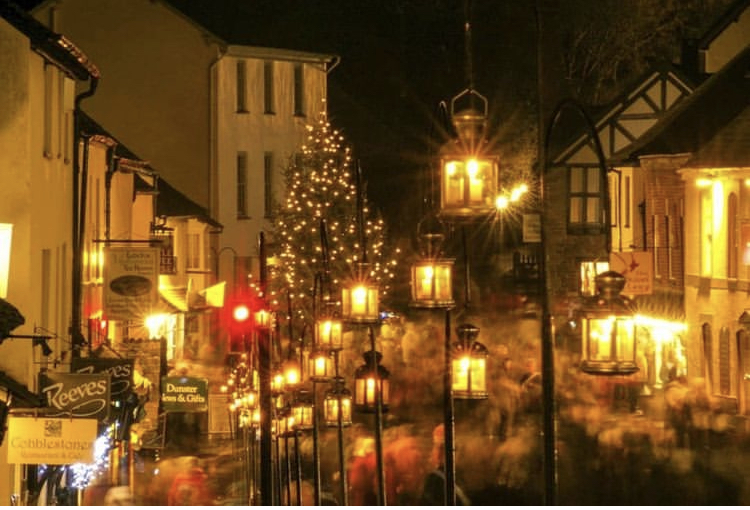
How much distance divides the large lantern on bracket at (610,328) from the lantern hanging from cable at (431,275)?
5.38 m

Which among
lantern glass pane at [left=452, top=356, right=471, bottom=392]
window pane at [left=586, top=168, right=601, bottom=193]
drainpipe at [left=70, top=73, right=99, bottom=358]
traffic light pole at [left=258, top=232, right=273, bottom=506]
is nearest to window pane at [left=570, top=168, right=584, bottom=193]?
window pane at [left=586, top=168, right=601, bottom=193]

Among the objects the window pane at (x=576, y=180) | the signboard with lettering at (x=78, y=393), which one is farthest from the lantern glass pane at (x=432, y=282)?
the window pane at (x=576, y=180)

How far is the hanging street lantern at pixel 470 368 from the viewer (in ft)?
57.3

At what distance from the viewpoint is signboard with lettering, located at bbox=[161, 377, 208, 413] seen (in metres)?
36.7

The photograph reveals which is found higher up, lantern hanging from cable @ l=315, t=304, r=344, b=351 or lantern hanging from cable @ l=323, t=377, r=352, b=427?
lantern hanging from cable @ l=315, t=304, r=344, b=351

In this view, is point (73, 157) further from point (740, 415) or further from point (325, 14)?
point (325, 14)

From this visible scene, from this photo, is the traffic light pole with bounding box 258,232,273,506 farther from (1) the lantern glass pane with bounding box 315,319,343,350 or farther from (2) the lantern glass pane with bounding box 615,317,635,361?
(2) the lantern glass pane with bounding box 615,317,635,361

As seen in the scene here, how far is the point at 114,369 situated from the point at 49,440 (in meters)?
6.56

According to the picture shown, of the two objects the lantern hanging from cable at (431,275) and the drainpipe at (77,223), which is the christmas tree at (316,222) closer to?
the drainpipe at (77,223)

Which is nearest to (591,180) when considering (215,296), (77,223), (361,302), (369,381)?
(215,296)

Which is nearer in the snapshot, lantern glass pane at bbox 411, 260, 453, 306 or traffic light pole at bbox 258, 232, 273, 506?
lantern glass pane at bbox 411, 260, 453, 306

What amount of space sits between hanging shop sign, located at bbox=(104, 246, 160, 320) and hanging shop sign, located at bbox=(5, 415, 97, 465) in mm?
10864

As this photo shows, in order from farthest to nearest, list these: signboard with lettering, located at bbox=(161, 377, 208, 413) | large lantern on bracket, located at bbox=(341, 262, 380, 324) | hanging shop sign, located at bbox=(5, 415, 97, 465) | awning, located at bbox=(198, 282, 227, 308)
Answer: awning, located at bbox=(198, 282, 227, 308) → signboard with lettering, located at bbox=(161, 377, 208, 413) → large lantern on bracket, located at bbox=(341, 262, 380, 324) → hanging shop sign, located at bbox=(5, 415, 97, 465)

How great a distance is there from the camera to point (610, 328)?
42.7 ft
